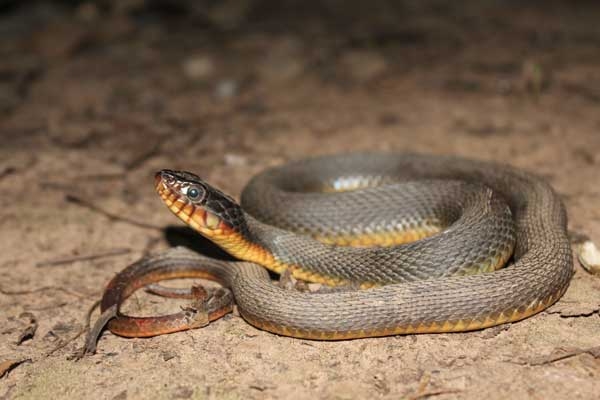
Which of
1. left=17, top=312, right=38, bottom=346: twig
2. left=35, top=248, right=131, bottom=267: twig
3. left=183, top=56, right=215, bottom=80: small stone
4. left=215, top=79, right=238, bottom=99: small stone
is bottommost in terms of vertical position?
left=183, top=56, right=215, bottom=80: small stone

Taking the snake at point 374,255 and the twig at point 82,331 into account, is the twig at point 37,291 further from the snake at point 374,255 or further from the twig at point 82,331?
the snake at point 374,255

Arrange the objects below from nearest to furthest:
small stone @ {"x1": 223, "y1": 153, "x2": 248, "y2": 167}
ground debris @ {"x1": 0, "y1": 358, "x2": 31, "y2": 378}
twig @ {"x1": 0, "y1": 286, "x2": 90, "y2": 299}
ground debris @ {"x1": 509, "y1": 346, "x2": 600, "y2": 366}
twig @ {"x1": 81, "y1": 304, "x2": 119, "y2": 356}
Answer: ground debris @ {"x1": 509, "y1": 346, "x2": 600, "y2": 366}
ground debris @ {"x1": 0, "y1": 358, "x2": 31, "y2": 378}
twig @ {"x1": 81, "y1": 304, "x2": 119, "y2": 356}
twig @ {"x1": 0, "y1": 286, "x2": 90, "y2": 299}
small stone @ {"x1": 223, "y1": 153, "x2": 248, "y2": 167}

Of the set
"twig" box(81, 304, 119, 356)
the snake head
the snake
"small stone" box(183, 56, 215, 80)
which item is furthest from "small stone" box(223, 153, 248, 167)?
"small stone" box(183, 56, 215, 80)

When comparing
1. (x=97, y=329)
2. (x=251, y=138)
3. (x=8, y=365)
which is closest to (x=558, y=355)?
(x=97, y=329)

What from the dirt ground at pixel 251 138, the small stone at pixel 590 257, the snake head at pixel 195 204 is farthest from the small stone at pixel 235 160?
the small stone at pixel 590 257

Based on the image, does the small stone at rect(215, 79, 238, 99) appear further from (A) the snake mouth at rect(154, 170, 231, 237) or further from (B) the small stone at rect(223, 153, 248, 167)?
(A) the snake mouth at rect(154, 170, 231, 237)
